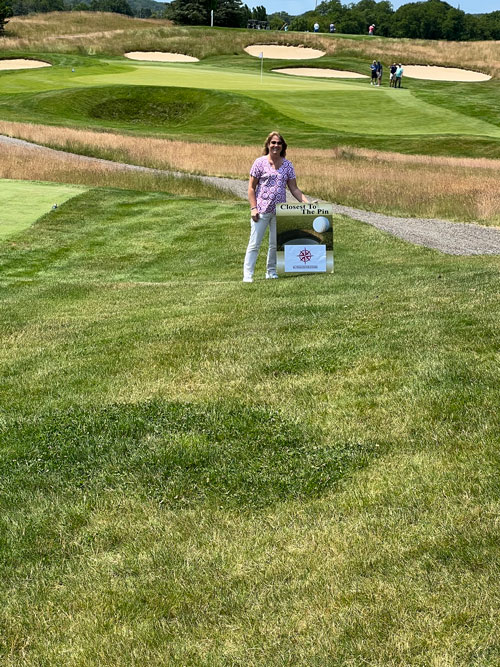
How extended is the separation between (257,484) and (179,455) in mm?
680

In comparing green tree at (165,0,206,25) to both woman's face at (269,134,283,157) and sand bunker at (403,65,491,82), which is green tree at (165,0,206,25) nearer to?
sand bunker at (403,65,491,82)

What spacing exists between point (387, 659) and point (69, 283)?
1087cm

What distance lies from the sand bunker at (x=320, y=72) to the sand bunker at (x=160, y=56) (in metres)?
9.94

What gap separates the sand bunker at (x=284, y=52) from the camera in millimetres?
73625

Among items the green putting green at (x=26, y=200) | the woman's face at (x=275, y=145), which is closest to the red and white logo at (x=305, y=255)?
the woman's face at (x=275, y=145)

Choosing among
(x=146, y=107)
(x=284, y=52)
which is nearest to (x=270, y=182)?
(x=146, y=107)

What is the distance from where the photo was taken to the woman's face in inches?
427

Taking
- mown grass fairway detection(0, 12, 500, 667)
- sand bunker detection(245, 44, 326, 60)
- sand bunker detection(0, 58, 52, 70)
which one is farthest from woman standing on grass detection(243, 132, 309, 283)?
sand bunker detection(245, 44, 326, 60)

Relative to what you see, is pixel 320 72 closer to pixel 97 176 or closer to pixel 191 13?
pixel 191 13

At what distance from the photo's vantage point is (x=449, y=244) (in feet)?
53.5

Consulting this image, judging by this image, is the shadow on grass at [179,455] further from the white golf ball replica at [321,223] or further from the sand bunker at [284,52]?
the sand bunker at [284,52]

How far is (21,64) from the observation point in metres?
62.5

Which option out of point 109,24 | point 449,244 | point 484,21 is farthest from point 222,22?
point 449,244

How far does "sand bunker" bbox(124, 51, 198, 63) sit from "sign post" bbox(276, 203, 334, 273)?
62.7 metres
